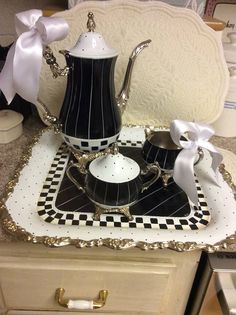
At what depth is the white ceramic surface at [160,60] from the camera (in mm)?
589

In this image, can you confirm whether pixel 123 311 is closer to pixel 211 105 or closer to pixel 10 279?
pixel 10 279

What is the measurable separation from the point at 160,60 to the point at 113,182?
1.13ft

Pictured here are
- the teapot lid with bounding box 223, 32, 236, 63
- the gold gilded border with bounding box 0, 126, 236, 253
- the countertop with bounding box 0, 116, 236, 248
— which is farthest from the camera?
the teapot lid with bounding box 223, 32, 236, 63

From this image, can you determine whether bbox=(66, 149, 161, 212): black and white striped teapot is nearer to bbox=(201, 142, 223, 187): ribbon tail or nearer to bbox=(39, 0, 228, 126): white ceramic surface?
bbox=(201, 142, 223, 187): ribbon tail

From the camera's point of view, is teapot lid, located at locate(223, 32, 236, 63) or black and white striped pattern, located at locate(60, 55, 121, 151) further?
teapot lid, located at locate(223, 32, 236, 63)

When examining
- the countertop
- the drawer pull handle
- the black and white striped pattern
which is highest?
the black and white striped pattern

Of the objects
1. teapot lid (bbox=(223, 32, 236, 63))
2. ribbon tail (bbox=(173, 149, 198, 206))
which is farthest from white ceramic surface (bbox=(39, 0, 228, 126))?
ribbon tail (bbox=(173, 149, 198, 206))

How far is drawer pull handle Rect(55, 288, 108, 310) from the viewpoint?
477 mm

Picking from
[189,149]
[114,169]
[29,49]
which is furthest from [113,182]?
[29,49]

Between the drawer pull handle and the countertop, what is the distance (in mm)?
147

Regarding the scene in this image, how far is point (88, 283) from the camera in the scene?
18.8 inches

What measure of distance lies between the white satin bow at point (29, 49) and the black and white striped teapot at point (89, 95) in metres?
0.03

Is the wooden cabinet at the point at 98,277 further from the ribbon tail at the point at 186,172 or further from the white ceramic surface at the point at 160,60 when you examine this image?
the white ceramic surface at the point at 160,60

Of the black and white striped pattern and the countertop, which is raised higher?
the black and white striped pattern
